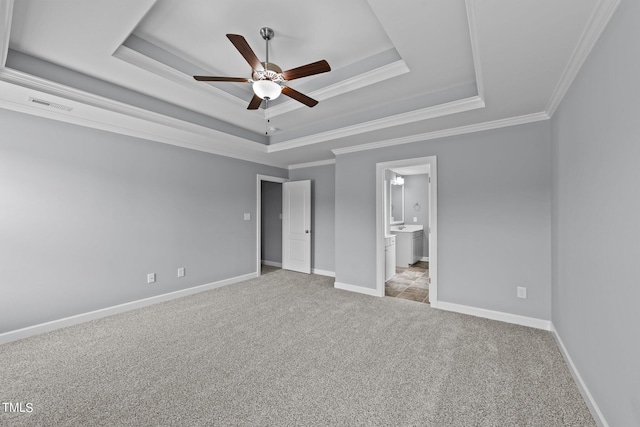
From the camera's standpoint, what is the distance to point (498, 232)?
319 centimetres

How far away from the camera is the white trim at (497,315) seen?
295cm

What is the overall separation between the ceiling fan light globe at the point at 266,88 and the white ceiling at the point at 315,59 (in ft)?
1.68

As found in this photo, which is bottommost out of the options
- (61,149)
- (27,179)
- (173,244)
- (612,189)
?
(173,244)

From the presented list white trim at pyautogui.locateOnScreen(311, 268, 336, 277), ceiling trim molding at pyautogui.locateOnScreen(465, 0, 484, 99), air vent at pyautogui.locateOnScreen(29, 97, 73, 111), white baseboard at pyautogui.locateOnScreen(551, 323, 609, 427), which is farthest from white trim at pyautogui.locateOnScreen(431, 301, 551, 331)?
air vent at pyautogui.locateOnScreen(29, 97, 73, 111)

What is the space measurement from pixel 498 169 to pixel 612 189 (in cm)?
189

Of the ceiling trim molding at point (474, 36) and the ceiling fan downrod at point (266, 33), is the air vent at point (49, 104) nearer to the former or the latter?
the ceiling fan downrod at point (266, 33)

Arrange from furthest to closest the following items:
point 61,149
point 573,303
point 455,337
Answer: point 61,149 < point 455,337 < point 573,303

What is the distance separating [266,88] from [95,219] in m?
2.77

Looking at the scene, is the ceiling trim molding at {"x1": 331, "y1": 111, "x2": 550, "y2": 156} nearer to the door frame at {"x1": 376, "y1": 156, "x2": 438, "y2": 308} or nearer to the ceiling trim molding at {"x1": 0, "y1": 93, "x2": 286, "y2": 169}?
the door frame at {"x1": 376, "y1": 156, "x2": 438, "y2": 308}

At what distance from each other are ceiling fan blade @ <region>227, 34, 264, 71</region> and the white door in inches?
140

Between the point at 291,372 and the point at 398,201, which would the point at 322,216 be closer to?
the point at 398,201

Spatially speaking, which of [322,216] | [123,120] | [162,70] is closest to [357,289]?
[322,216]

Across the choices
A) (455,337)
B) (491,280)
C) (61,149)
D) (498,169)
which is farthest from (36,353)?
(498,169)

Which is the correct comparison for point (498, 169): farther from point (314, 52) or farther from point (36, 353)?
point (36, 353)
